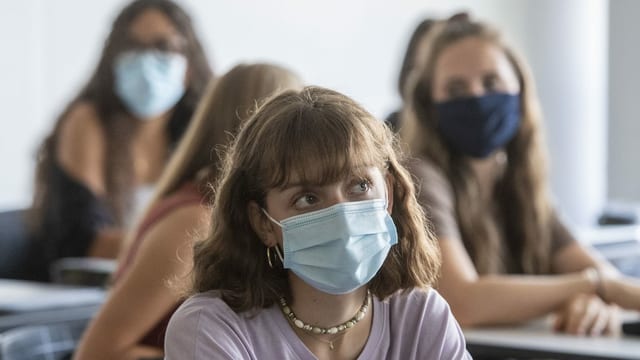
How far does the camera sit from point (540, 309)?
2.72 m

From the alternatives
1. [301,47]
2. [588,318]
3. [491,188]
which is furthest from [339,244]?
[301,47]

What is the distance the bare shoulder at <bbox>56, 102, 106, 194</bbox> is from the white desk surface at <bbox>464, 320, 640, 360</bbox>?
2153mm

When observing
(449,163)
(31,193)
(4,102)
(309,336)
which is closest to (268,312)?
(309,336)

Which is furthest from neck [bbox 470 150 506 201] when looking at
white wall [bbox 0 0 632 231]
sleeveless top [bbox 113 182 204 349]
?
white wall [bbox 0 0 632 231]

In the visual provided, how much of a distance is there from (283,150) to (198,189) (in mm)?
754

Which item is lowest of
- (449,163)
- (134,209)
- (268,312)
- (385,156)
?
(134,209)

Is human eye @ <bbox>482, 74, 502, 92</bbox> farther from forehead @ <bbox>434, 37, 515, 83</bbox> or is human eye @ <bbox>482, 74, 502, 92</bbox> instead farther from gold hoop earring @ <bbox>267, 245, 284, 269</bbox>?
gold hoop earring @ <bbox>267, 245, 284, 269</bbox>

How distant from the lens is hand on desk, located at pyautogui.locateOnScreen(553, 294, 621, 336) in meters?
2.64

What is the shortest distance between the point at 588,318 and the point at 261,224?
1141 millimetres

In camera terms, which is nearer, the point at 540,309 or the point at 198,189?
the point at 198,189

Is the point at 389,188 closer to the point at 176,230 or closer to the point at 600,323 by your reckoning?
the point at 176,230

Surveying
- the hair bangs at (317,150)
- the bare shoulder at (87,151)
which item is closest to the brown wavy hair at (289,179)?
the hair bangs at (317,150)

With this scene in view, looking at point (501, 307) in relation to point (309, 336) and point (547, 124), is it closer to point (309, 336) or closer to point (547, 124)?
point (309, 336)

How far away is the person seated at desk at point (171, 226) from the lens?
2.34 metres
